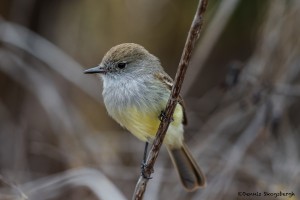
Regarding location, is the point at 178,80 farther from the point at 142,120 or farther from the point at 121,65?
the point at 121,65

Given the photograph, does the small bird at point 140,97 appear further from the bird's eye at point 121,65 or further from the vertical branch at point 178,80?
the vertical branch at point 178,80

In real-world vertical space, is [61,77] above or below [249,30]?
below

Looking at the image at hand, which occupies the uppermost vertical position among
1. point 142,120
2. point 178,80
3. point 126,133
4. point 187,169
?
point 126,133

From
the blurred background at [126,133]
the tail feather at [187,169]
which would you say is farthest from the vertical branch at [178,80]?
the tail feather at [187,169]

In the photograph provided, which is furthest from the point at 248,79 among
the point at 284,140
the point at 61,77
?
the point at 61,77

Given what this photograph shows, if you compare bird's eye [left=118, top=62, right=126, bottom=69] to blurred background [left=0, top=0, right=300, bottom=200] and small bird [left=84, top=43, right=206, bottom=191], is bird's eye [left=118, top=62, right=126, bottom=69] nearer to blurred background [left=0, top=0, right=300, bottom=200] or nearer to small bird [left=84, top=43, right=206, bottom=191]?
small bird [left=84, top=43, right=206, bottom=191]

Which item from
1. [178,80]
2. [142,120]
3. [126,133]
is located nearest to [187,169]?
[142,120]

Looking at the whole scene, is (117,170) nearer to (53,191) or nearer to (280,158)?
(53,191)

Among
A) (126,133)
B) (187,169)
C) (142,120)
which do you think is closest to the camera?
(142,120)
